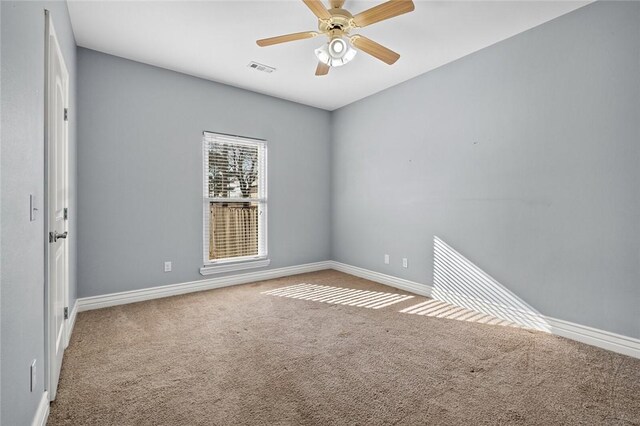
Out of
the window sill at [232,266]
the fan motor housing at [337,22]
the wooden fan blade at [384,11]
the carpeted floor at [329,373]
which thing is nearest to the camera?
the carpeted floor at [329,373]

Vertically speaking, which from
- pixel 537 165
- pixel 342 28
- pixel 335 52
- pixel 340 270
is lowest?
pixel 340 270

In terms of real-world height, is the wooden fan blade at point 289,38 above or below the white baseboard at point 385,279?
above

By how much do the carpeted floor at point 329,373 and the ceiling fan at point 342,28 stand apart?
8.03 ft

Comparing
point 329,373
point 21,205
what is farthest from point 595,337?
point 21,205

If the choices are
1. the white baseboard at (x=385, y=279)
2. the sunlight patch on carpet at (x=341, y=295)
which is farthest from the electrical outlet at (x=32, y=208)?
the white baseboard at (x=385, y=279)

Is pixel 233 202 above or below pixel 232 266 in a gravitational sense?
above

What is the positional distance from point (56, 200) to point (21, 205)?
928 mm

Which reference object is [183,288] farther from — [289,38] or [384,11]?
[384,11]

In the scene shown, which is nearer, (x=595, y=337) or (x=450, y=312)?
(x=595, y=337)

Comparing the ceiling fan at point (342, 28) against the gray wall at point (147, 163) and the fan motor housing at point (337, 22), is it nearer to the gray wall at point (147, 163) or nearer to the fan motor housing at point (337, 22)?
the fan motor housing at point (337, 22)

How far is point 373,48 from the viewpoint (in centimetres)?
271

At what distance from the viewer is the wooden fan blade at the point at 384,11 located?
211cm

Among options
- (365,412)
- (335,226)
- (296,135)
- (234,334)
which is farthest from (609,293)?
(296,135)

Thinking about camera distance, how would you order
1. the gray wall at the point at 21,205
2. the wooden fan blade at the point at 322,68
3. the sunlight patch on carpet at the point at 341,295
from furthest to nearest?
the sunlight patch on carpet at the point at 341,295, the wooden fan blade at the point at 322,68, the gray wall at the point at 21,205
